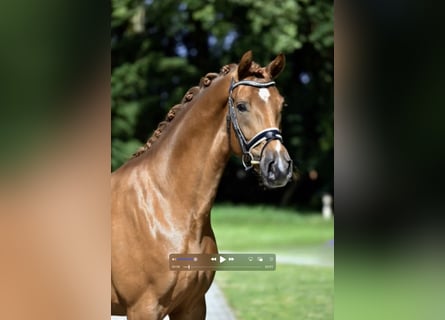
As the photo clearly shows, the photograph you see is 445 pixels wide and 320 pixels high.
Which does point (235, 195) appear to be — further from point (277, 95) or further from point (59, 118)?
point (59, 118)

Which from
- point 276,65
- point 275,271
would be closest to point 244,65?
point 276,65

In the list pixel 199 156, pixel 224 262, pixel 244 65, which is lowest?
pixel 224 262

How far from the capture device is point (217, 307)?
2.63 metres

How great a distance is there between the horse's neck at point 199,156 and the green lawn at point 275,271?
0.22 metres

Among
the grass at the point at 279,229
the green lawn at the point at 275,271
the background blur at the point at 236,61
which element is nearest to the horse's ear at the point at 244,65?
the background blur at the point at 236,61

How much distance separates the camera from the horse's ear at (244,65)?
5.96 ft

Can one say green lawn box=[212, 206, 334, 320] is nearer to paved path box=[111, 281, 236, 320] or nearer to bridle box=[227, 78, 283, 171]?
paved path box=[111, 281, 236, 320]

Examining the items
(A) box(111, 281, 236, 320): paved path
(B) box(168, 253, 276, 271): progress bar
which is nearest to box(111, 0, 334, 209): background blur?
(B) box(168, 253, 276, 271): progress bar

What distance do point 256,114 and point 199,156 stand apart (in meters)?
0.31

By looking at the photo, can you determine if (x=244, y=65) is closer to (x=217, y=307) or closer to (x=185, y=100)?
(x=185, y=100)

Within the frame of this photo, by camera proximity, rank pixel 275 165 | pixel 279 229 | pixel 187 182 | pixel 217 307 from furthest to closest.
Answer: pixel 279 229
pixel 217 307
pixel 187 182
pixel 275 165

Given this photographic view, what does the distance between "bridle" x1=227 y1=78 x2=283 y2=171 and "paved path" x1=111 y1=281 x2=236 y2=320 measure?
808 mm

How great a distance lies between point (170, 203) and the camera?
2.02m

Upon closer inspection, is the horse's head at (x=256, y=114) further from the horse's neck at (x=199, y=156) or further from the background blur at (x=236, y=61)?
the background blur at (x=236, y=61)
